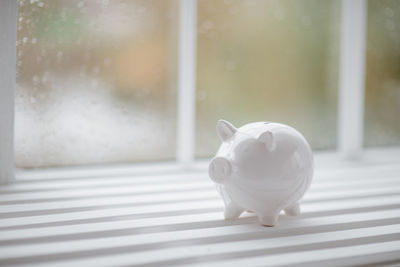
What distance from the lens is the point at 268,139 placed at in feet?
3.32

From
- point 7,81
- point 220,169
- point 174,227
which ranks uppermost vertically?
point 7,81

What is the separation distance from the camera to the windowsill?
890 mm

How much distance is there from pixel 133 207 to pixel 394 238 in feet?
2.21

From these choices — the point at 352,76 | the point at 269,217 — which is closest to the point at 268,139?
the point at 269,217

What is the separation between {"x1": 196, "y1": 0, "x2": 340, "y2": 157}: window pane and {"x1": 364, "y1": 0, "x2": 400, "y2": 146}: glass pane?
7.6 inches

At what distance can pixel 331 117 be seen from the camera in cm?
205

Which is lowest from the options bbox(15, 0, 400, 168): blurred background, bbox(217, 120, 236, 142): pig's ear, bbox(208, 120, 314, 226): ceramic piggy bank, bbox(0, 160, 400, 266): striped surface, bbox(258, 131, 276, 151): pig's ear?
bbox(0, 160, 400, 266): striped surface

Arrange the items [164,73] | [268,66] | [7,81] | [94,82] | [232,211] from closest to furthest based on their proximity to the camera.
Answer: [232,211], [7,81], [94,82], [164,73], [268,66]

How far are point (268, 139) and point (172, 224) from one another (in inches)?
12.5

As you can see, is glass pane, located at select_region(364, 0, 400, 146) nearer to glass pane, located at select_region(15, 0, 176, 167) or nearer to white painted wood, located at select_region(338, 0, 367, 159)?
white painted wood, located at select_region(338, 0, 367, 159)

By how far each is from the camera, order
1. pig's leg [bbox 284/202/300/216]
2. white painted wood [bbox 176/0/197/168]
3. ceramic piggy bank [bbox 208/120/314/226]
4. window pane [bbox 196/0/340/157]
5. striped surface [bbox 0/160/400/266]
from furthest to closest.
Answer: window pane [bbox 196/0/340/157] → white painted wood [bbox 176/0/197/168] → pig's leg [bbox 284/202/300/216] → ceramic piggy bank [bbox 208/120/314/226] → striped surface [bbox 0/160/400/266]

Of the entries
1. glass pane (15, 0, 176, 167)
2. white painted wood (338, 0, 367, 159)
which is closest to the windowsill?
glass pane (15, 0, 176, 167)

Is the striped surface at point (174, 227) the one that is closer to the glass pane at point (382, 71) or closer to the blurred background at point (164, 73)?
the blurred background at point (164, 73)

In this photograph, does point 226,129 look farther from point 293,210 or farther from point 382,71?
point 382,71
